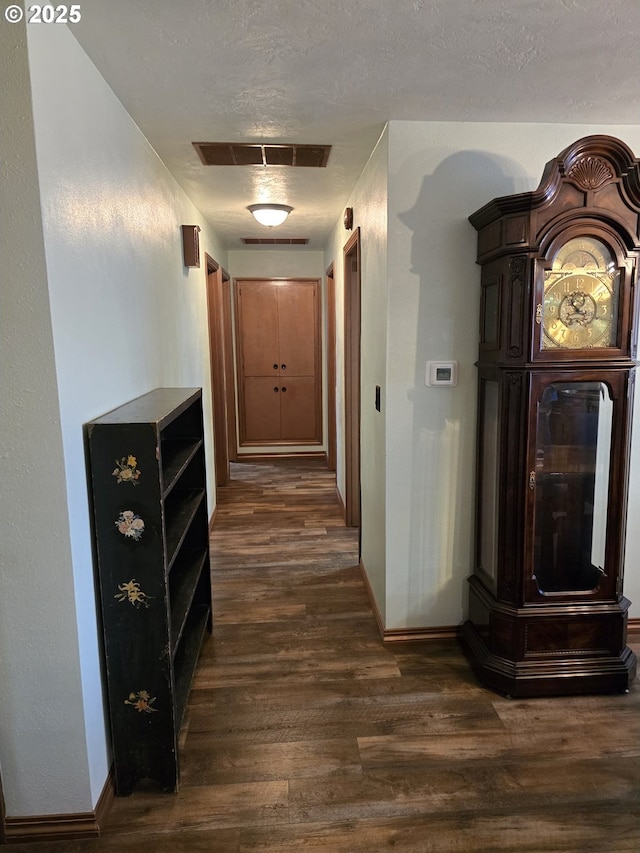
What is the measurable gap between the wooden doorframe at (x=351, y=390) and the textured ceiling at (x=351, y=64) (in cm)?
129

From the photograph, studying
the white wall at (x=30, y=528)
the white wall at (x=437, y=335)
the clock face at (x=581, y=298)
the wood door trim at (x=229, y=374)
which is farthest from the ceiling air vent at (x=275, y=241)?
the white wall at (x=30, y=528)

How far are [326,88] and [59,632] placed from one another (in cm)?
199

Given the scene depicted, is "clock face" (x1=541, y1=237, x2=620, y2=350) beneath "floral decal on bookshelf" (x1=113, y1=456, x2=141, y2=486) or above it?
above

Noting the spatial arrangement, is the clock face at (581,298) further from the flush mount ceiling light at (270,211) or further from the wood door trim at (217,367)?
the wood door trim at (217,367)

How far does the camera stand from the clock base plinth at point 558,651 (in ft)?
7.23

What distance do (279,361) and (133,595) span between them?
480cm

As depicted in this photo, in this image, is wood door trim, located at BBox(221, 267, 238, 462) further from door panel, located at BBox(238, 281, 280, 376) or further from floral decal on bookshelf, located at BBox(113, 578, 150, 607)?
floral decal on bookshelf, located at BBox(113, 578, 150, 607)

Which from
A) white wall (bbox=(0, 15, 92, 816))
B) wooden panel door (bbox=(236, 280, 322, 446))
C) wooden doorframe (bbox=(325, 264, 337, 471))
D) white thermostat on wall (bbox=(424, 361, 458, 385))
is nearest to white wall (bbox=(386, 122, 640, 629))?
white thermostat on wall (bbox=(424, 361, 458, 385))

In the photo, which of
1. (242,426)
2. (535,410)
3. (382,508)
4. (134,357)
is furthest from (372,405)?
(242,426)

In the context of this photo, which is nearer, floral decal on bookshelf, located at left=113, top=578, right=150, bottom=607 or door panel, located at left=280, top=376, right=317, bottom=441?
floral decal on bookshelf, located at left=113, top=578, right=150, bottom=607

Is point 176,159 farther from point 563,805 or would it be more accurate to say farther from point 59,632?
point 563,805

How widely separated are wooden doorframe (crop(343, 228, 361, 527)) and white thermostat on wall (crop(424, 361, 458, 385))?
4.12 ft

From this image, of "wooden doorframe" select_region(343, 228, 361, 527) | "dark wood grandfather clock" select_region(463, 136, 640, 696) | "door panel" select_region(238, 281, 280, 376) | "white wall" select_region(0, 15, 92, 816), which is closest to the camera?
"white wall" select_region(0, 15, 92, 816)

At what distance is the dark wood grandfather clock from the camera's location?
2006mm
